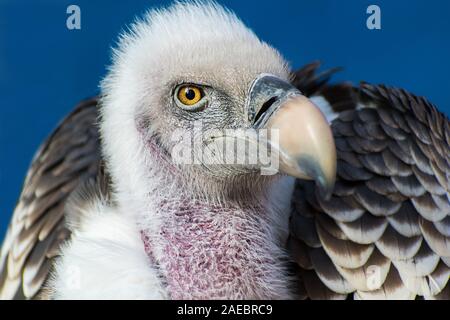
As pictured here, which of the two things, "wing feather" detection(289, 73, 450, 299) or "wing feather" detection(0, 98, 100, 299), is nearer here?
"wing feather" detection(289, 73, 450, 299)

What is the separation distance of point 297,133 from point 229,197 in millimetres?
276

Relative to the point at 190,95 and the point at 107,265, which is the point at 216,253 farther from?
the point at 190,95

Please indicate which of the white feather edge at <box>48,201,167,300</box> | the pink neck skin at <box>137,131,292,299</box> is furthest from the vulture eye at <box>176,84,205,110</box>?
the white feather edge at <box>48,201,167,300</box>

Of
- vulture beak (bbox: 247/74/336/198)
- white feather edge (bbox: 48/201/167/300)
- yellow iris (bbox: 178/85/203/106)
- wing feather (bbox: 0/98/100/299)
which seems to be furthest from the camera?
wing feather (bbox: 0/98/100/299)

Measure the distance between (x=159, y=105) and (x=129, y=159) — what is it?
126 mm

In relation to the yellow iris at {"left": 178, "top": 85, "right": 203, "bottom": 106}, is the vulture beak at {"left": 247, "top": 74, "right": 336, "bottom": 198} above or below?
below

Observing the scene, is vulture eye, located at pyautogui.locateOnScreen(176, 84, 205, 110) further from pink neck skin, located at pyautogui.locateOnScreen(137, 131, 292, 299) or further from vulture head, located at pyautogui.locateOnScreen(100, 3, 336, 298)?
pink neck skin, located at pyautogui.locateOnScreen(137, 131, 292, 299)

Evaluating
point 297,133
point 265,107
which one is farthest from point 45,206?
point 297,133

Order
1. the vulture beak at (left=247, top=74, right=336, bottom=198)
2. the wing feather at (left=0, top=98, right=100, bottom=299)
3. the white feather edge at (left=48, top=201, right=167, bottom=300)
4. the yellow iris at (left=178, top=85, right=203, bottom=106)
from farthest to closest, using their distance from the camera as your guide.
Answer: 1. the wing feather at (left=0, top=98, right=100, bottom=299)
2. the yellow iris at (left=178, top=85, right=203, bottom=106)
3. the white feather edge at (left=48, top=201, right=167, bottom=300)
4. the vulture beak at (left=247, top=74, right=336, bottom=198)

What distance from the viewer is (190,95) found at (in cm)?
155

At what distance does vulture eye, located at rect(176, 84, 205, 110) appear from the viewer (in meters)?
1.54

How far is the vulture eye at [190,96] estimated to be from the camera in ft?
5.07

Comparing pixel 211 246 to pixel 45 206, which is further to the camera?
pixel 45 206
